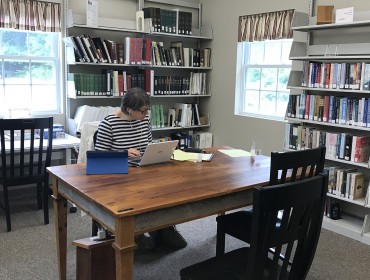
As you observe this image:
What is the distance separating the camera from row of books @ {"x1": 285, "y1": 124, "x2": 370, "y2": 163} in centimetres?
343

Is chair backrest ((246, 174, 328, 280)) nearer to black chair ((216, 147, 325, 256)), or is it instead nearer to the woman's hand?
black chair ((216, 147, 325, 256))

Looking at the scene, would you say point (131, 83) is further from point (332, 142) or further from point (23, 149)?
point (332, 142)

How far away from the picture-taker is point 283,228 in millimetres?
1585

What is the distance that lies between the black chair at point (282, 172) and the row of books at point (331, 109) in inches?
46.6

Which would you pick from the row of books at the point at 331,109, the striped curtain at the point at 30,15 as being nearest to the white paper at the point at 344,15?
the row of books at the point at 331,109

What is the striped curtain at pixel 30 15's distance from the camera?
3922mm

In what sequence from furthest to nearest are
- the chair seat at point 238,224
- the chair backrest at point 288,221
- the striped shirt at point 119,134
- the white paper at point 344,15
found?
the white paper at point 344,15, the striped shirt at point 119,134, the chair seat at point 238,224, the chair backrest at point 288,221

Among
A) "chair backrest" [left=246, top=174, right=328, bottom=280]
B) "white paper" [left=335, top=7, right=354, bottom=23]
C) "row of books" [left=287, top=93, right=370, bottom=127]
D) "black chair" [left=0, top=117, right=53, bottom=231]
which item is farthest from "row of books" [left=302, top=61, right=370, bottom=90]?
"black chair" [left=0, top=117, right=53, bottom=231]

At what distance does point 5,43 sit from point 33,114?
79 cm

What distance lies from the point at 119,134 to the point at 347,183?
205cm

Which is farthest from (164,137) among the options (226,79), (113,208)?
(113,208)

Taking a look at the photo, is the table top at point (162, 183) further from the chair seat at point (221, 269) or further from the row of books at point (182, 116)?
the row of books at point (182, 116)

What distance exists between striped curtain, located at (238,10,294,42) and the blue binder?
2.66m

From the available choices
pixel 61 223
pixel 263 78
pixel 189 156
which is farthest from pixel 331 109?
pixel 61 223
